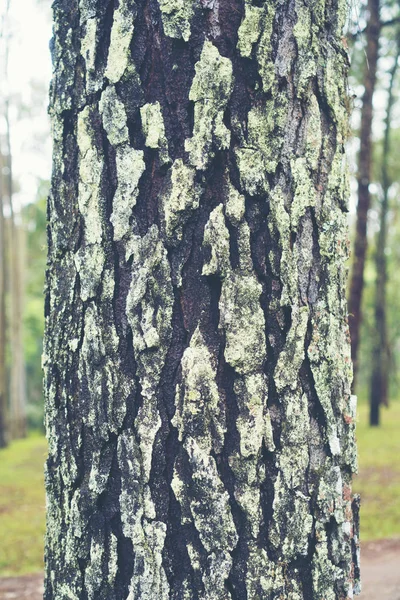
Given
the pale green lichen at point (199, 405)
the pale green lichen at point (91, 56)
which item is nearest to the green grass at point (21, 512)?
the pale green lichen at point (199, 405)

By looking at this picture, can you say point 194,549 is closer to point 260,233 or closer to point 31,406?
point 260,233

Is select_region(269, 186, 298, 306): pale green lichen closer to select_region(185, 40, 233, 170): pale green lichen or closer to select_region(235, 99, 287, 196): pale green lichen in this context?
select_region(235, 99, 287, 196): pale green lichen

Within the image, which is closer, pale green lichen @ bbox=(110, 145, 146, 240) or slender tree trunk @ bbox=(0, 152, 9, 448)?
pale green lichen @ bbox=(110, 145, 146, 240)

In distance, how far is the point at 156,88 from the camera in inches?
54.4

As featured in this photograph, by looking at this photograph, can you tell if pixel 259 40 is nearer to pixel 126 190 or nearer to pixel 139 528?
pixel 126 190

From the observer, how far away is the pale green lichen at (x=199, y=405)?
4.28ft

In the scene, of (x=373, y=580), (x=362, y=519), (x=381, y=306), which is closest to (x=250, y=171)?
(x=373, y=580)

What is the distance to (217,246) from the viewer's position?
1328 millimetres

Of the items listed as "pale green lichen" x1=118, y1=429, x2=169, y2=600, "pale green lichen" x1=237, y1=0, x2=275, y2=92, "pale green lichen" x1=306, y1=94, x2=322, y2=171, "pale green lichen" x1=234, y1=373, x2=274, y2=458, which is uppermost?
"pale green lichen" x1=237, y1=0, x2=275, y2=92

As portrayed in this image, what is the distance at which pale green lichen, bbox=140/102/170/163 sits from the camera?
53.4 inches

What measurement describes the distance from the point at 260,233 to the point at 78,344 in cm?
48

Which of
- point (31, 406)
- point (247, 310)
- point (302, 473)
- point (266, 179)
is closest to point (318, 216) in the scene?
point (266, 179)

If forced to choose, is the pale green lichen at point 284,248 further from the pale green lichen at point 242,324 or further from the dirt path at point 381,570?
the dirt path at point 381,570

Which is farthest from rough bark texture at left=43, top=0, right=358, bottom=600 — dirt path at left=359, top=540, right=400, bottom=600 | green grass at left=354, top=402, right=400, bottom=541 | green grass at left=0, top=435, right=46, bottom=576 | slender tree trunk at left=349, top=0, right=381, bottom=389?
slender tree trunk at left=349, top=0, right=381, bottom=389
